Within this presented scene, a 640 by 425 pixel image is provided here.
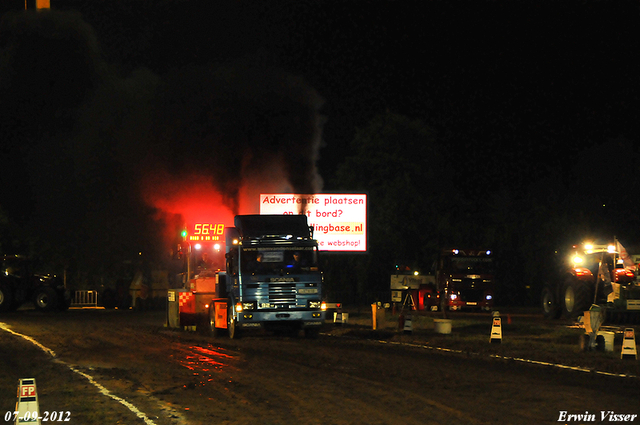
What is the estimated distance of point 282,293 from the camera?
73.6 feet

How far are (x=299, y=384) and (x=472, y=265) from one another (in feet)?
84.3

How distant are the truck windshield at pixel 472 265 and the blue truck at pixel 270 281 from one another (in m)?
15.3

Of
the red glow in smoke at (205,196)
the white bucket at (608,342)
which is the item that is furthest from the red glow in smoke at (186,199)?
the white bucket at (608,342)

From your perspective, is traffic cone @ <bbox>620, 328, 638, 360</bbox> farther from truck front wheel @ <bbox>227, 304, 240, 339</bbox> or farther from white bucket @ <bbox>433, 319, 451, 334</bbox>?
truck front wheel @ <bbox>227, 304, 240, 339</bbox>

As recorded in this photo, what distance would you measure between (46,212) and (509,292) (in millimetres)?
32791

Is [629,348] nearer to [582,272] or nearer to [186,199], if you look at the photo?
[582,272]

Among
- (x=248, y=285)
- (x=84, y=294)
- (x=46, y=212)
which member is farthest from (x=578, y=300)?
(x=46, y=212)

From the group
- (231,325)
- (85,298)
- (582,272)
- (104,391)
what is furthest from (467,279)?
(104,391)

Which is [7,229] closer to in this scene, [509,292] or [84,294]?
[84,294]

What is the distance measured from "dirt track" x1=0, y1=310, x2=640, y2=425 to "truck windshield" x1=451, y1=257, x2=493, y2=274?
16688 millimetres

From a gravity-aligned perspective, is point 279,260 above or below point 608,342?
above

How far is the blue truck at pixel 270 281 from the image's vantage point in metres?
22.2

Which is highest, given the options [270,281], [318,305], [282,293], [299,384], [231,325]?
[270,281]

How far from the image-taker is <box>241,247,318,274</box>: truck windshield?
2259 centimetres
